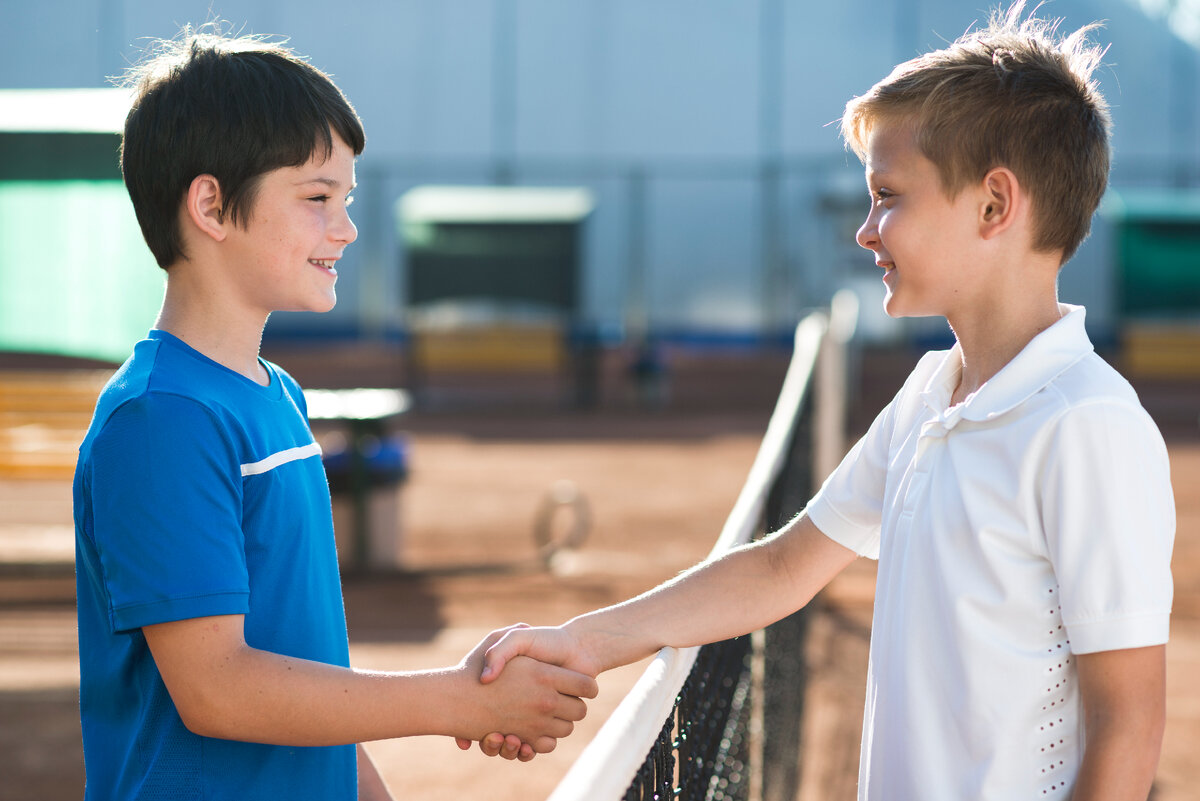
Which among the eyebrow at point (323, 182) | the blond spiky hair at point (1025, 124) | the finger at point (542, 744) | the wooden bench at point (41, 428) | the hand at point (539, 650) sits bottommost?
the wooden bench at point (41, 428)

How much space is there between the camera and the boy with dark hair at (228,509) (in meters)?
1.32

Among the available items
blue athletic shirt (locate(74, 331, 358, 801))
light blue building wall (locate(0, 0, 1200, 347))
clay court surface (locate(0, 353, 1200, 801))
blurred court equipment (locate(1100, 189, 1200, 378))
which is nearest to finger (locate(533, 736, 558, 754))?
blue athletic shirt (locate(74, 331, 358, 801))

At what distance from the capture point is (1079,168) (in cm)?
152

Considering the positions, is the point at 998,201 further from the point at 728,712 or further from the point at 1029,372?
Result: the point at 728,712

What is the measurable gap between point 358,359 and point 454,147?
5.84 metres

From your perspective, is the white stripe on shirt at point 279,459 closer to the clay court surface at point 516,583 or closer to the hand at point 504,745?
the hand at point 504,745

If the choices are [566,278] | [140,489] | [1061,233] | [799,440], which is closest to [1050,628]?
[1061,233]

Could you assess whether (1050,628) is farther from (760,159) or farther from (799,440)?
(760,159)

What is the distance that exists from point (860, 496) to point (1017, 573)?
17.2 inches

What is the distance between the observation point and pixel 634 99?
2834cm

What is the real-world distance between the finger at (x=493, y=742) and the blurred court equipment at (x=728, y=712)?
152 millimetres

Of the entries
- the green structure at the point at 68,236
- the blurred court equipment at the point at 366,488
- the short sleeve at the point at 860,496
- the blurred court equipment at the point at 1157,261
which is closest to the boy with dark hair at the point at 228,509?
the short sleeve at the point at 860,496

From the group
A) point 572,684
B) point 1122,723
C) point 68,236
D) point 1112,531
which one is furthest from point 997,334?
point 68,236

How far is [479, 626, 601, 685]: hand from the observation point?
5.35 ft
